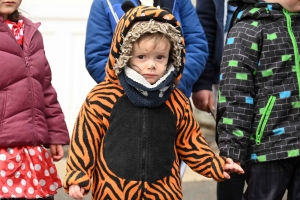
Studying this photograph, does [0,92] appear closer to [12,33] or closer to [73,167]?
[12,33]

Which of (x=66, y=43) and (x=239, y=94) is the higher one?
(x=66, y=43)

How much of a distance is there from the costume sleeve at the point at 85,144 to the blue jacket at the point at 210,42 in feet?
4.19

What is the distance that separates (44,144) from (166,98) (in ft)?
3.02

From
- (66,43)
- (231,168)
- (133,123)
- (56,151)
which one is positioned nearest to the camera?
(133,123)

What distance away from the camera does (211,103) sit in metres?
5.04

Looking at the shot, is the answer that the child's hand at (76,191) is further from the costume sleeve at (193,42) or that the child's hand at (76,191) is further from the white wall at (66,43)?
the white wall at (66,43)

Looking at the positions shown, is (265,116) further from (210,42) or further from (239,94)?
(210,42)

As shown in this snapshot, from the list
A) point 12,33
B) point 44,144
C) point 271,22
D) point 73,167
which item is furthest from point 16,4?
point 271,22

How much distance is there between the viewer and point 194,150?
407 centimetres

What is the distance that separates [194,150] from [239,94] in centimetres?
43

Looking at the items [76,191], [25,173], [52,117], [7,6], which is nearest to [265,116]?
[76,191]

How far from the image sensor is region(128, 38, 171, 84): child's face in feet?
12.7

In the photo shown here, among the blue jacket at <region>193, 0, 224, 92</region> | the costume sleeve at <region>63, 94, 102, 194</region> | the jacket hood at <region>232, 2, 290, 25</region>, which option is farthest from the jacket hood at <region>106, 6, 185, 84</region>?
the blue jacket at <region>193, 0, 224, 92</region>

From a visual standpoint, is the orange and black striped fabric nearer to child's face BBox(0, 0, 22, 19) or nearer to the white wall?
child's face BBox(0, 0, 22, 19)
